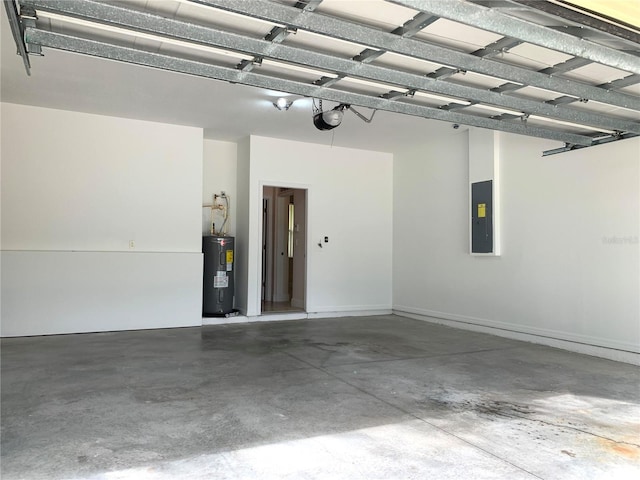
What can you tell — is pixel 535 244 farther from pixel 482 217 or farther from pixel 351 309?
pixel 351 309

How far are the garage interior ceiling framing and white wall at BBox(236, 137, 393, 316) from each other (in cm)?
348

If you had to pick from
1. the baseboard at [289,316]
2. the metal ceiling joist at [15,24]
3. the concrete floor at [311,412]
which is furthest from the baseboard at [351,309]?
the metal ceiling joist at [15,24]

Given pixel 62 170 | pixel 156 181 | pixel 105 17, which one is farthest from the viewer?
pixel 156 181

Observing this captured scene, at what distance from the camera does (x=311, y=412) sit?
3057 mm

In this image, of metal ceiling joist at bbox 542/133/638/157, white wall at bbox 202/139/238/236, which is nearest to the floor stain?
metal ceiling joist at bbox 542/133/638/157

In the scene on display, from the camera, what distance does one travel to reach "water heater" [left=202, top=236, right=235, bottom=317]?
6.72 metres

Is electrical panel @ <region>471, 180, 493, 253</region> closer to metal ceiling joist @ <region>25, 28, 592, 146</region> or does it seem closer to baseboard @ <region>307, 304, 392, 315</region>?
metal ceiling joist @ <region>25, 28, 592, 146</region>

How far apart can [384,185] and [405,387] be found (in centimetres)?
487

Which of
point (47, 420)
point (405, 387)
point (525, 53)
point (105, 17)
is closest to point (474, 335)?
point (405, 387)

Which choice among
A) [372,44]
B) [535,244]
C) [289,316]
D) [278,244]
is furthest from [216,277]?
[372,44]

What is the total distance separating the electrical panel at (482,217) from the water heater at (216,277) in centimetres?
357

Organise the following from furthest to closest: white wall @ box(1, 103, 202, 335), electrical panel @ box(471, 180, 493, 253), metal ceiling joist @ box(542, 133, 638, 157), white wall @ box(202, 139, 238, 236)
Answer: white wall @ box(202, 139, 238, 236) → electrical panel @ box(471, 180, 493, 253) → white wall @ box(1, 103, 202, 335) → metal ceiling joist @ box(542, 133, 638, 157)

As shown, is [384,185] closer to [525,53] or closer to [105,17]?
[525,53]

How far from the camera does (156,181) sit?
632 centimetres
